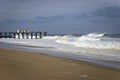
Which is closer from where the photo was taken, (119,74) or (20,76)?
(20,76)

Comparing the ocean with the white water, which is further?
the white water

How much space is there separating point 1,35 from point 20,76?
7255cm

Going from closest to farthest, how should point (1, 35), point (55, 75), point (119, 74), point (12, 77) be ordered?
point (12, 77), point (55, 75), point (119, 74), point (1, 35)

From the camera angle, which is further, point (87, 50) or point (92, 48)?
point (92, 48)

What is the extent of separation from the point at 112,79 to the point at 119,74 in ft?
3.17

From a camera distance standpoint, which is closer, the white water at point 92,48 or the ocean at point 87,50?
the ocean at point 87,50

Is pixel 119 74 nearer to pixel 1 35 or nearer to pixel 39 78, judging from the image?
pixel 39 78

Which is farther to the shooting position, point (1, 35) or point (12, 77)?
point (1, 35)

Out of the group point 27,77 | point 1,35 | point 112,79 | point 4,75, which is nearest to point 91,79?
point 112,79

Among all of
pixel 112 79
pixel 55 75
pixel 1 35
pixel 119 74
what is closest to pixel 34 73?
pixel 55 75

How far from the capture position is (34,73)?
7180 mm

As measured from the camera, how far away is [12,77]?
21.0ft

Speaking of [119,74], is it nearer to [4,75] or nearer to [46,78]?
[46,78]

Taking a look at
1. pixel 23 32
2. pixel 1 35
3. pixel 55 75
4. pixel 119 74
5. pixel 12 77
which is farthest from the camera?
pixel 23 32
